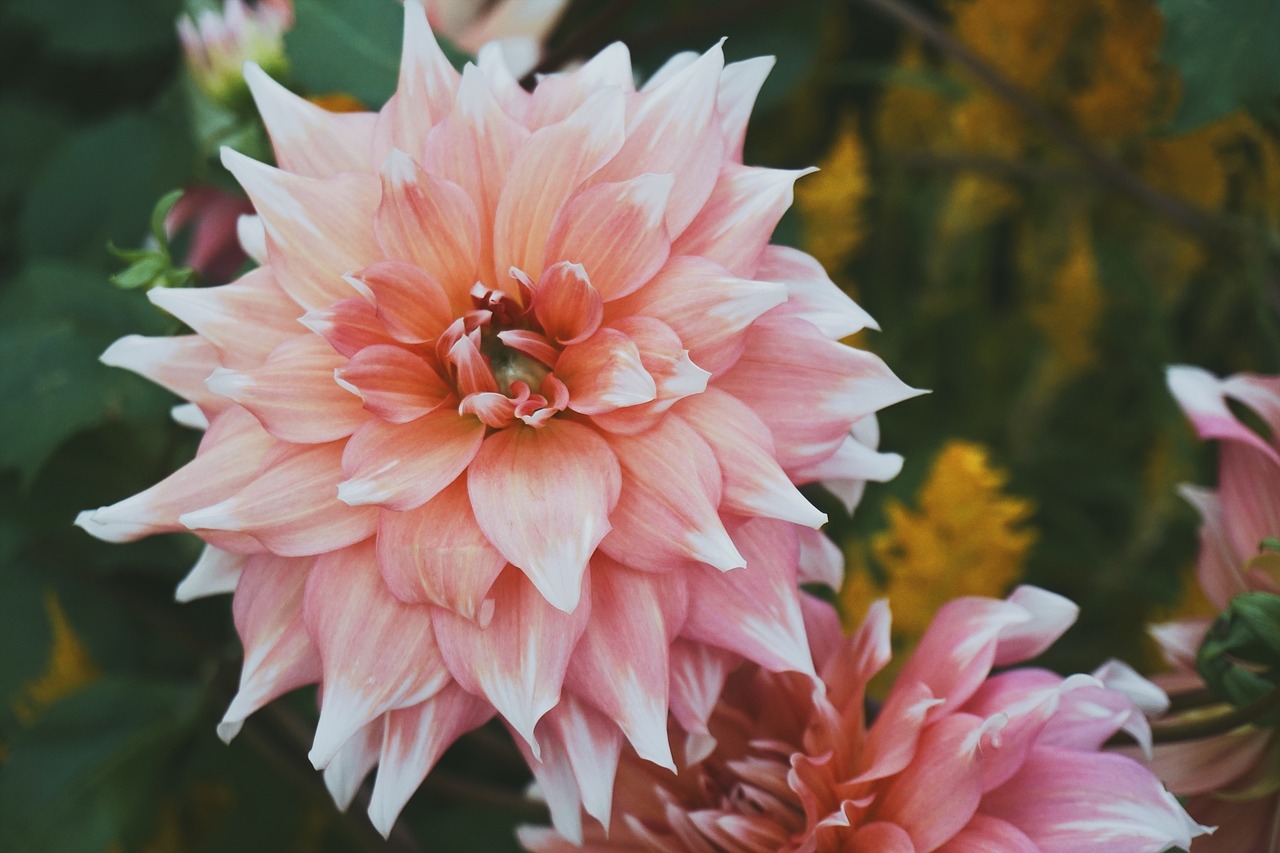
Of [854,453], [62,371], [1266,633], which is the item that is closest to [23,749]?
[62,371]

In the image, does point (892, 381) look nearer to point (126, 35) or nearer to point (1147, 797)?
point (1147, 797)

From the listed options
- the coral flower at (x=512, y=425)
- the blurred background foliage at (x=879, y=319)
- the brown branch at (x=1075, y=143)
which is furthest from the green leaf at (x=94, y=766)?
the brown branch at (x=1075, y=143)

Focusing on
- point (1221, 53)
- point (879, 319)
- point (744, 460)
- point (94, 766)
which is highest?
point (1221, 53)

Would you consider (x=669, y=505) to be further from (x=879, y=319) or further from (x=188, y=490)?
(x=879, y=319)

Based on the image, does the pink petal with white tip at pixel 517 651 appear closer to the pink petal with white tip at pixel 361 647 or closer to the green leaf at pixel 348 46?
the pink petal with white tip at pixel 361 647

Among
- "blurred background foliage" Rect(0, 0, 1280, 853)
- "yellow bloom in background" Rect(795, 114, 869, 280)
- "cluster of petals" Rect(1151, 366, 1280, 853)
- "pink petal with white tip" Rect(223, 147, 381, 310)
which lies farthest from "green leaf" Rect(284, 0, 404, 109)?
"cluster of petals" Rect(1151, 366, 1280, 853)

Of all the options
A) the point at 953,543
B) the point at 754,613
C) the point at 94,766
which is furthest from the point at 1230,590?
the point at 94,766

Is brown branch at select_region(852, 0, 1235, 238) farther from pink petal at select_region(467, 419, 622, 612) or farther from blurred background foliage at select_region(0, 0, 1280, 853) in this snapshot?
pink petal at select_region(467, 419, 622, 612)
